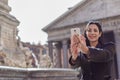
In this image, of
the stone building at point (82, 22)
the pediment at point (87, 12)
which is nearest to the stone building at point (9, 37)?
the stone building at point (82, 22)

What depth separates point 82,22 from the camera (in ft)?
108

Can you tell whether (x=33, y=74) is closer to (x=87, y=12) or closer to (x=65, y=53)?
(x=65, y=53)

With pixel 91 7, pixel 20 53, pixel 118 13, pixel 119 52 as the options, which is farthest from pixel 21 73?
pixel 91 7

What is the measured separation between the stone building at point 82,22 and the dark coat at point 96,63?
92.5 feet

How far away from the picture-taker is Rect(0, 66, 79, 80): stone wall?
19.0ft

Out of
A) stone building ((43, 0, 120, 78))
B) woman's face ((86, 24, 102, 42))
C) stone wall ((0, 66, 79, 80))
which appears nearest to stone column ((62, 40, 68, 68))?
stone building ((43, 0, 120, 78))

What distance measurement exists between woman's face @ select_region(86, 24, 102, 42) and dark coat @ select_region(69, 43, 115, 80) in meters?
0.08

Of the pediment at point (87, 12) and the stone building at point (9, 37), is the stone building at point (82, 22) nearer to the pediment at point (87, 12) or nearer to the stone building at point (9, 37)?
the pediment at point (87, 12)

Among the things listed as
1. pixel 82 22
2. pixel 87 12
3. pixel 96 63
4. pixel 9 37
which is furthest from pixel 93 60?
pixel 87 12

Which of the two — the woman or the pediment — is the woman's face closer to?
the woman

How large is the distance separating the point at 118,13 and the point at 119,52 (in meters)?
4.24

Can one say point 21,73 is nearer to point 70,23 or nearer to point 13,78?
point 13,78

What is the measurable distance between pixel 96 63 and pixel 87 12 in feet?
106

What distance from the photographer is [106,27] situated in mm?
30781
